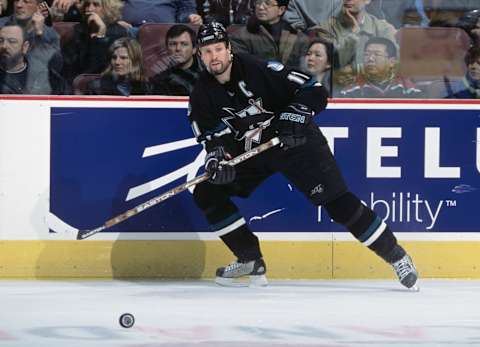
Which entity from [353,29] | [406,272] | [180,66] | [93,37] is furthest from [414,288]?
[93,37]

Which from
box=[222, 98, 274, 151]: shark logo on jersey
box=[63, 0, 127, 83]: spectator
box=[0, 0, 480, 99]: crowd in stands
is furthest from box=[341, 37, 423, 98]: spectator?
box=[63, 0, 127, 83]: spectator

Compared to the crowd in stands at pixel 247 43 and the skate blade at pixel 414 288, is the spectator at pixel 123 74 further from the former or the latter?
the skate blade at pixel 414 288

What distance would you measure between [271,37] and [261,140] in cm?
55

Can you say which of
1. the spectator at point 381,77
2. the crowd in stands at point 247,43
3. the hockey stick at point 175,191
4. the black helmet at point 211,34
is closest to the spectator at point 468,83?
the crowd in stands at point 247,43

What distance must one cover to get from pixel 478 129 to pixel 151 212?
1.58 meters

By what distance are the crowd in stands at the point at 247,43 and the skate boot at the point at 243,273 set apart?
84 cm

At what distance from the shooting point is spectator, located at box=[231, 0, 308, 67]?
604cm

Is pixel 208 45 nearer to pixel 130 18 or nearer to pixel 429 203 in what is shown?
pixel 130 18

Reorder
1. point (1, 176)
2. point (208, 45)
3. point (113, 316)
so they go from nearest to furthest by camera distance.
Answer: point (113, 316)
point (208, 45)
point (1, 176)

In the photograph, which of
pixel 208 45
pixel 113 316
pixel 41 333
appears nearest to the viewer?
pixel 41 333

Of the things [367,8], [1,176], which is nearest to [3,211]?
[1,176]

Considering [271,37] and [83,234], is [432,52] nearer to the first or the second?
[271,37]

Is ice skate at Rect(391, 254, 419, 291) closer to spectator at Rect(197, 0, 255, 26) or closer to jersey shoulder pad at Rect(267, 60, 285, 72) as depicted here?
jersey shoulder pad at Rect(267, 60, 285, 72)

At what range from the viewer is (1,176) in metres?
5.98
